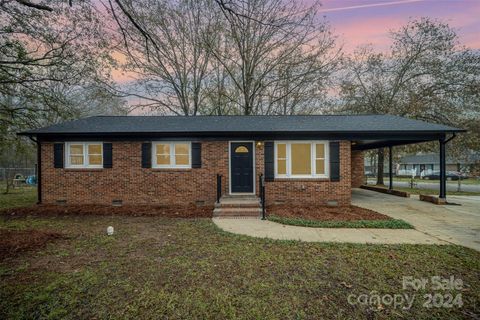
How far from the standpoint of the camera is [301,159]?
973cm

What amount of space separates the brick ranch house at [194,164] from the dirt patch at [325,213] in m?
Answer: 0.64

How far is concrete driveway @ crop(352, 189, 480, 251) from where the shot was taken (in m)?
5.79

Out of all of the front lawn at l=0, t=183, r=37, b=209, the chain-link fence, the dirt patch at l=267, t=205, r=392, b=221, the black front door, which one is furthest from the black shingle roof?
the chain-link fence

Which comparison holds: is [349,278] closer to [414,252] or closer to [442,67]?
[414,252]

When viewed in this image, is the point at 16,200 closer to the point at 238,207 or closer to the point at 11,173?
the point at 238,207

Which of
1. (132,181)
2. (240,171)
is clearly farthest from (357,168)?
(132,181)

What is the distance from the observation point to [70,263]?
421 centimetres

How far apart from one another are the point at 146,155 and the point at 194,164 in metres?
2.09

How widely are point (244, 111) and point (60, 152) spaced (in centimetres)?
1400

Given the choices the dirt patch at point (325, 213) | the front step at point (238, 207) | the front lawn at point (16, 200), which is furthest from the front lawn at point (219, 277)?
the front lawn at point (16, 200)

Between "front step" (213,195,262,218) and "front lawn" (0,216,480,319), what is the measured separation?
2300mm

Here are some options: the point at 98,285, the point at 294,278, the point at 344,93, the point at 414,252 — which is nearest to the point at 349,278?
the point at 294,278

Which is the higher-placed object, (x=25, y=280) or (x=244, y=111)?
(x=244, y=111)

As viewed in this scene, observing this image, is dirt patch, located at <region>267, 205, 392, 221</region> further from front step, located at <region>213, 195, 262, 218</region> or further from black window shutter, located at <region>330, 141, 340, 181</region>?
black window shutter, located at <region>330, 141, 340, 181</region>
